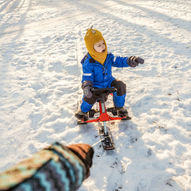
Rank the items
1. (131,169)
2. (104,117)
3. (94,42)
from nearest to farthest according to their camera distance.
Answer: (131,169), (94,42), (104,117)

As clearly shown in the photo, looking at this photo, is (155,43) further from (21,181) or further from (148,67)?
(21,181)

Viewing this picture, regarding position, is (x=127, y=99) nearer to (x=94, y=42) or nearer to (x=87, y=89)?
(x=87, y=89)

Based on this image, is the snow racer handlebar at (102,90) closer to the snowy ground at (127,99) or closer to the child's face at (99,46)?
the child's face at (99,46)

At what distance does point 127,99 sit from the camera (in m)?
3.42

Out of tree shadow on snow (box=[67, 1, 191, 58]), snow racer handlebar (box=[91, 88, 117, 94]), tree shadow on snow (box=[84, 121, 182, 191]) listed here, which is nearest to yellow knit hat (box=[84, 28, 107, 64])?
snow racer handlebar (box=[91, 88, 117, 94])

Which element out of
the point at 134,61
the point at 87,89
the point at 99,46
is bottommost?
the point at 87,89

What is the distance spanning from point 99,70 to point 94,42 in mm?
443

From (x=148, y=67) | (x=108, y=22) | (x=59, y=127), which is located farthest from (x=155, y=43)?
(x=59, y=127)

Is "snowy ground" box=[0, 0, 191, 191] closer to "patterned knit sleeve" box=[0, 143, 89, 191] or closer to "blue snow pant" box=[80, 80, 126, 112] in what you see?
"blue snow pant" box=[80, 80, 126, 112]

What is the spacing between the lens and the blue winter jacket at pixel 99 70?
263 centimetres

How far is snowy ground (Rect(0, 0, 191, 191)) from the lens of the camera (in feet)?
7.18

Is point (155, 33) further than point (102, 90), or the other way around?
point (155, 33)

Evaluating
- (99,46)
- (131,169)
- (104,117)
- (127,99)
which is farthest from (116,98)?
(131,169)

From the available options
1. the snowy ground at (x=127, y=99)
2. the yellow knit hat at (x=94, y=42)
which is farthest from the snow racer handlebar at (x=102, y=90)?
the snowy ground at (x=127, y=99)
